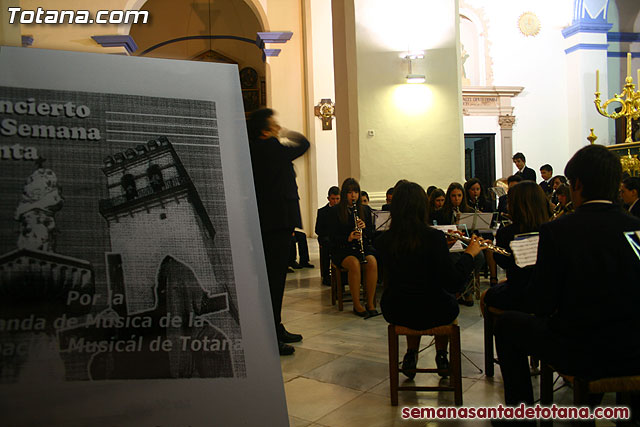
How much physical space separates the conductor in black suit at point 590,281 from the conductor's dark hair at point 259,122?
1817mm

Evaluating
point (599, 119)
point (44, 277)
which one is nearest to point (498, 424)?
point (44, 277)

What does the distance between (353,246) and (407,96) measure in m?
2.77

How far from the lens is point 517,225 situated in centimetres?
290

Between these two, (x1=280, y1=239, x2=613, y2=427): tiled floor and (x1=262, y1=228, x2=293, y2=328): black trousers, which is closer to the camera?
(x1=280, y1=239, x2=613, y2=427): tiled floor

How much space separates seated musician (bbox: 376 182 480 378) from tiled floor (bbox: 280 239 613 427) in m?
0.46

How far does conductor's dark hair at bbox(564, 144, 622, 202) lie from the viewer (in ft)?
6.27

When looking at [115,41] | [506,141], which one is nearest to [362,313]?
[115,41]

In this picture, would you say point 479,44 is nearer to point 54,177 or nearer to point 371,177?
point 371,177

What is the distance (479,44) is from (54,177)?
13.2 metres

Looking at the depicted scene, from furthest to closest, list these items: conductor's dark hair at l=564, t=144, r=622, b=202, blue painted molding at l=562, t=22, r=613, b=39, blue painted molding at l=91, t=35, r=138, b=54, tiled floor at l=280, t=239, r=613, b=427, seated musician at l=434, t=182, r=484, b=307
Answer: blue painted molding at l=562, t=22, r=613, b=39, blue painted molding at l=91, t=35, r=138, b=54, seated musician at l=434, t=182, r=484, b=307, tiled floor at l=280, t=239, r=613, b=427, conductor's dark hair at l=564, t=144, r=622, b=202

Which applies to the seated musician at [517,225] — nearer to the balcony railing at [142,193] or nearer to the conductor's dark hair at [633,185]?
the balcony railing at [142,193]

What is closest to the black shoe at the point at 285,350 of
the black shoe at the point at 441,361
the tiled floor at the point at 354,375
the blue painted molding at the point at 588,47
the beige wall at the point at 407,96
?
the tiled floor at the point at 354,375

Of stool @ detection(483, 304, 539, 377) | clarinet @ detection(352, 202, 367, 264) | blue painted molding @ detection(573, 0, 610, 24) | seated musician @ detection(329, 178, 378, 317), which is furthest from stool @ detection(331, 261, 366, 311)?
blue painted molding @ detection(573, 0, 610, 24)

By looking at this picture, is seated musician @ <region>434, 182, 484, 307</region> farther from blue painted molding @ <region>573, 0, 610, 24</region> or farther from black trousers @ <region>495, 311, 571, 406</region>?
blue painted molding @ <region>573, 0, 610, 24</region>
